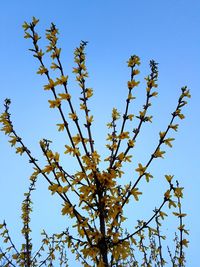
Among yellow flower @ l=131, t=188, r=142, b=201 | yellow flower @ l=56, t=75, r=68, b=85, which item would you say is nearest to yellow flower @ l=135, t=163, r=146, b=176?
yellow flower @ l=131, t=188, r=142, b=201

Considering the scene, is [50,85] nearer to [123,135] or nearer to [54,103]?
[54,103]

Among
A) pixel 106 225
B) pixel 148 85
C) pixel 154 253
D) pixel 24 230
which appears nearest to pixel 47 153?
pixel 106 225

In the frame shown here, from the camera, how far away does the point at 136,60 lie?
5.38 meters

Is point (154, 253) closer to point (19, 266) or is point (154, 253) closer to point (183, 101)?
point (19, 266)

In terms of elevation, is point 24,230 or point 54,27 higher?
point 54,27

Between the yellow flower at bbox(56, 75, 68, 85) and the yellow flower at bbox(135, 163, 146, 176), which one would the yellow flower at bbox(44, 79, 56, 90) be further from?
the yellow flower at bbox(135, 163, 146, 176)

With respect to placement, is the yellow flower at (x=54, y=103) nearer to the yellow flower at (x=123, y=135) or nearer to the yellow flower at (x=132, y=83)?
the yellow flower at (x=123, y=135)

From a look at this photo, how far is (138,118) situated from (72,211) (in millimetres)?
1609

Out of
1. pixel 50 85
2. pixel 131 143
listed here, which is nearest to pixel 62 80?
pixel 50 85

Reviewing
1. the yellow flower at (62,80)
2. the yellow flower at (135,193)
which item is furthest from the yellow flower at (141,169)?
the yellow flower at (62,80)

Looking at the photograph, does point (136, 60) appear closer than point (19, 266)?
Yes

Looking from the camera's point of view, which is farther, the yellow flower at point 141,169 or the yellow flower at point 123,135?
the yellow flower at point 123,135

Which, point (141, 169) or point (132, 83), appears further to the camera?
point (132, 83)

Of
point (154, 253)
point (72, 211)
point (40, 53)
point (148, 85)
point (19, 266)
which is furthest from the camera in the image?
point (154, 253)
